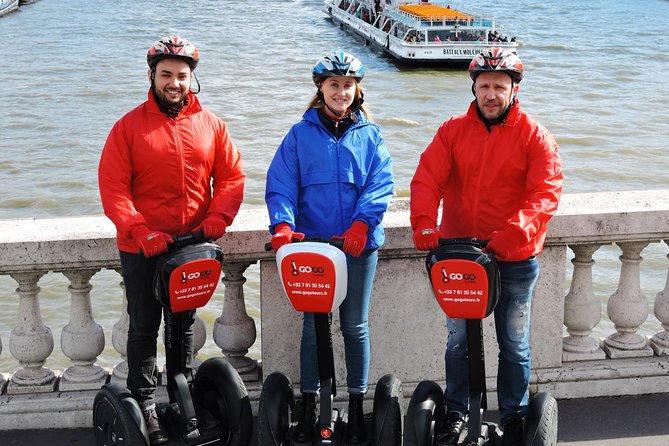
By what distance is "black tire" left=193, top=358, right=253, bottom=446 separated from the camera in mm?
4180

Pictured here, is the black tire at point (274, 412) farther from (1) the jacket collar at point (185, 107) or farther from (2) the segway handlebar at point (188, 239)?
(1) the jacket collar at point (185, 107)

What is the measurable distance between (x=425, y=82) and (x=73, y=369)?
33.4 meters

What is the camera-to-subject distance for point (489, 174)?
394 cm

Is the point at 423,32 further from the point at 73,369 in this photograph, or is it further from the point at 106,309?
the point at 73,369

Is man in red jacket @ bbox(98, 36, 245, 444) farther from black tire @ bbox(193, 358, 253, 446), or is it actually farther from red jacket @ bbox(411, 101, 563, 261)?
red jacket @ bbox(411, 101, 563, 261)

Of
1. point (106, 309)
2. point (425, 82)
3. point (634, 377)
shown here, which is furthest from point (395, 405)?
point (425, 82)

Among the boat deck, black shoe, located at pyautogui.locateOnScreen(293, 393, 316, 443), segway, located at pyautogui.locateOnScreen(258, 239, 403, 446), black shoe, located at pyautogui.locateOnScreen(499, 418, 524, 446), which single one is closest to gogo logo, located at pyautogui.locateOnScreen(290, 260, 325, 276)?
segway, located at pyautogui.locateOnScreen(258, 239, 403, 446)

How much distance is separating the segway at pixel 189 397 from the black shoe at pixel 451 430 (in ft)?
2.68

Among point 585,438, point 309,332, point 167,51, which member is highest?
point 167,51

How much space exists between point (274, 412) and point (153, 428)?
0.51 meters

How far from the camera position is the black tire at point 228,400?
4180mm

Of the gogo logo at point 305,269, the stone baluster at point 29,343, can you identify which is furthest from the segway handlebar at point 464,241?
the stone baluster at point 29,343

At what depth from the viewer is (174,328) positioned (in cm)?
408

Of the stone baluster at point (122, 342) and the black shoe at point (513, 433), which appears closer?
the black shoe at point (513, 433)
